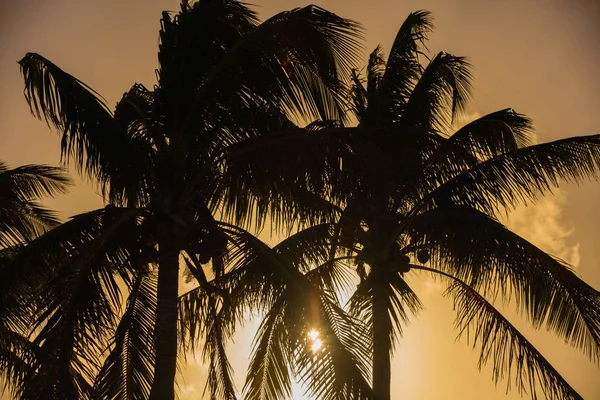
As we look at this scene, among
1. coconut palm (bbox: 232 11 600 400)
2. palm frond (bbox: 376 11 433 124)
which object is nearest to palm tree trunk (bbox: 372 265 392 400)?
coconut palm (bbox: 232 11 600 400)

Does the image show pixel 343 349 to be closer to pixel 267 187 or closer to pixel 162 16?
pixel 267 187

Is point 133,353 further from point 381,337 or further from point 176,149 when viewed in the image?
point 381,337

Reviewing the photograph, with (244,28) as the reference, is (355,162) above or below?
below

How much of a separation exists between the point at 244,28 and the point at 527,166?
5.14 m

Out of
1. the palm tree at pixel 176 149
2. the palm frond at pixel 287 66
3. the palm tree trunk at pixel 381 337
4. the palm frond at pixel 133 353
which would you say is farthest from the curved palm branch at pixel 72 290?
the palm tree trunk at pixel 381 337

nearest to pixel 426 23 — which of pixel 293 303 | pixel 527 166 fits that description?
pixel 527 166

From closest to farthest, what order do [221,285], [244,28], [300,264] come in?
[244,28] < [221,285] < [300,264]

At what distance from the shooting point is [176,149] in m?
9.74

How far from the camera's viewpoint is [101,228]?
9477mm

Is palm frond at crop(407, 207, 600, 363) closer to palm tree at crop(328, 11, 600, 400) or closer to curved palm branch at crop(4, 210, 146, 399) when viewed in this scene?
palm tree at crop(328, 11, 600, 400)

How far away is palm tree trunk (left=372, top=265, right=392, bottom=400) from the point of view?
42.0 ft

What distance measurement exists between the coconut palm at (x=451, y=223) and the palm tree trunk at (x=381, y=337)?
0.06 feet

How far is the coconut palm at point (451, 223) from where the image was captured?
11672 millimetres

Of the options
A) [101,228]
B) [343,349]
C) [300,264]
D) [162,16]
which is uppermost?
[162,16]
